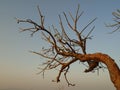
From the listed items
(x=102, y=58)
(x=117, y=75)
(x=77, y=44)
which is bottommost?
(x=117, y=75)

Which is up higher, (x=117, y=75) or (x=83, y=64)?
(x=83, y=64)

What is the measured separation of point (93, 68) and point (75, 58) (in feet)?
2.82

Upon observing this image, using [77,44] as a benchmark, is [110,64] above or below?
below

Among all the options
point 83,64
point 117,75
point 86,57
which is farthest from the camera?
point 83,64

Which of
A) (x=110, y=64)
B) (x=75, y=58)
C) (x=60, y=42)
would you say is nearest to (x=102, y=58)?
(x=110, y=64)

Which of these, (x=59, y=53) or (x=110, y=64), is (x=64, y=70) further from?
(x=110, y=64)

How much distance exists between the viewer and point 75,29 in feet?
37.8

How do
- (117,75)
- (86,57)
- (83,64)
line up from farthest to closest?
(83,64) → (86,57) → (117,75)

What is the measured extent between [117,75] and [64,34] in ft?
8.98

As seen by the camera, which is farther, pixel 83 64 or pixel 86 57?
pixel 83 64

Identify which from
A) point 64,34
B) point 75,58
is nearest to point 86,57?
point 75,58

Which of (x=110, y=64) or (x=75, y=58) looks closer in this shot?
(x=110, y=64)

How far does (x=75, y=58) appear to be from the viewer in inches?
452

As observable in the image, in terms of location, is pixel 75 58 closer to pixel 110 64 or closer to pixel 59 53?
pixel 59 53
